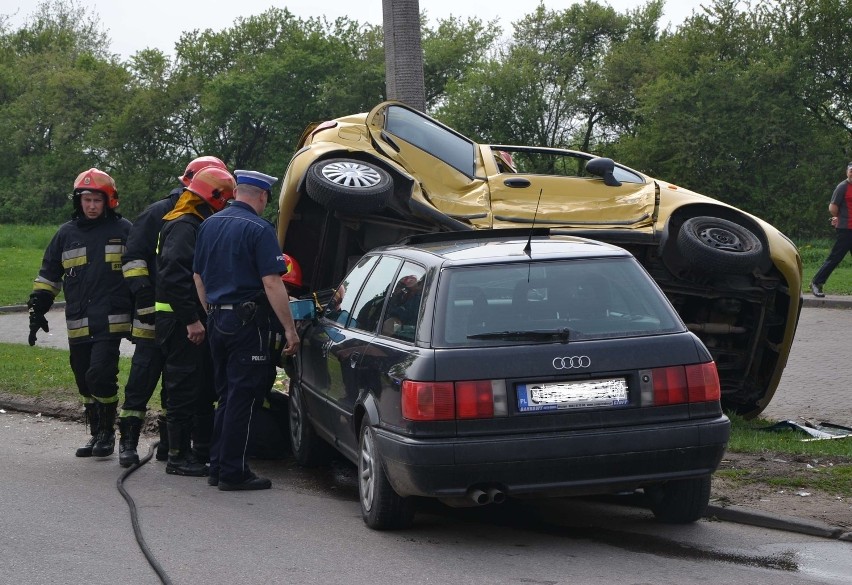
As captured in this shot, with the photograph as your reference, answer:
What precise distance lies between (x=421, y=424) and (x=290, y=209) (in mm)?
4197

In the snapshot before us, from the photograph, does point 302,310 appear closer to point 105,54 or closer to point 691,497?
point 691,497

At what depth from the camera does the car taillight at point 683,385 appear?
18.1 feet

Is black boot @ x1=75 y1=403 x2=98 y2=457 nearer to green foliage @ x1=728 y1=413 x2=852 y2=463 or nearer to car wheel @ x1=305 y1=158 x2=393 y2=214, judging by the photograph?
car wheel @ x1=305 y1=158 x2=393 y2=214

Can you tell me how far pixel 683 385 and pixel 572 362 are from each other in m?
0.54

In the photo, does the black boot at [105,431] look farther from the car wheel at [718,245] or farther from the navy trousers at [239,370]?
the car wheel at [718,245]

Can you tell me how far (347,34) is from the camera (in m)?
63.7

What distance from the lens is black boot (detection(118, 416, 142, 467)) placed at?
7.88 meters

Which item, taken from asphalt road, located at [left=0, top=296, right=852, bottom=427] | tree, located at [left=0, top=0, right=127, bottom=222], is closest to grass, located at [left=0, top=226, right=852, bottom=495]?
asphalt road, located at [left=0, top=296, right=852, bottom=427]

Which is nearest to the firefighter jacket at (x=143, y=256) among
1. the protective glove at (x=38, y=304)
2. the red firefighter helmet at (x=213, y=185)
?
the red firefighter helmet at (x=213, y=185)

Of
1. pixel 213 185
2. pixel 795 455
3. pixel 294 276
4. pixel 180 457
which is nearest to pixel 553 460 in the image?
pixel 795 455

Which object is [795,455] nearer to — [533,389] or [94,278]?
[533,389]

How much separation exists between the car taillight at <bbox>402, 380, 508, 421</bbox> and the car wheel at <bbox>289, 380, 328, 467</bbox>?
242 cm

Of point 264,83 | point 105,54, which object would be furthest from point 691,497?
point 105,54

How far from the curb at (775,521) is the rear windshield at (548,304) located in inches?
42.5
